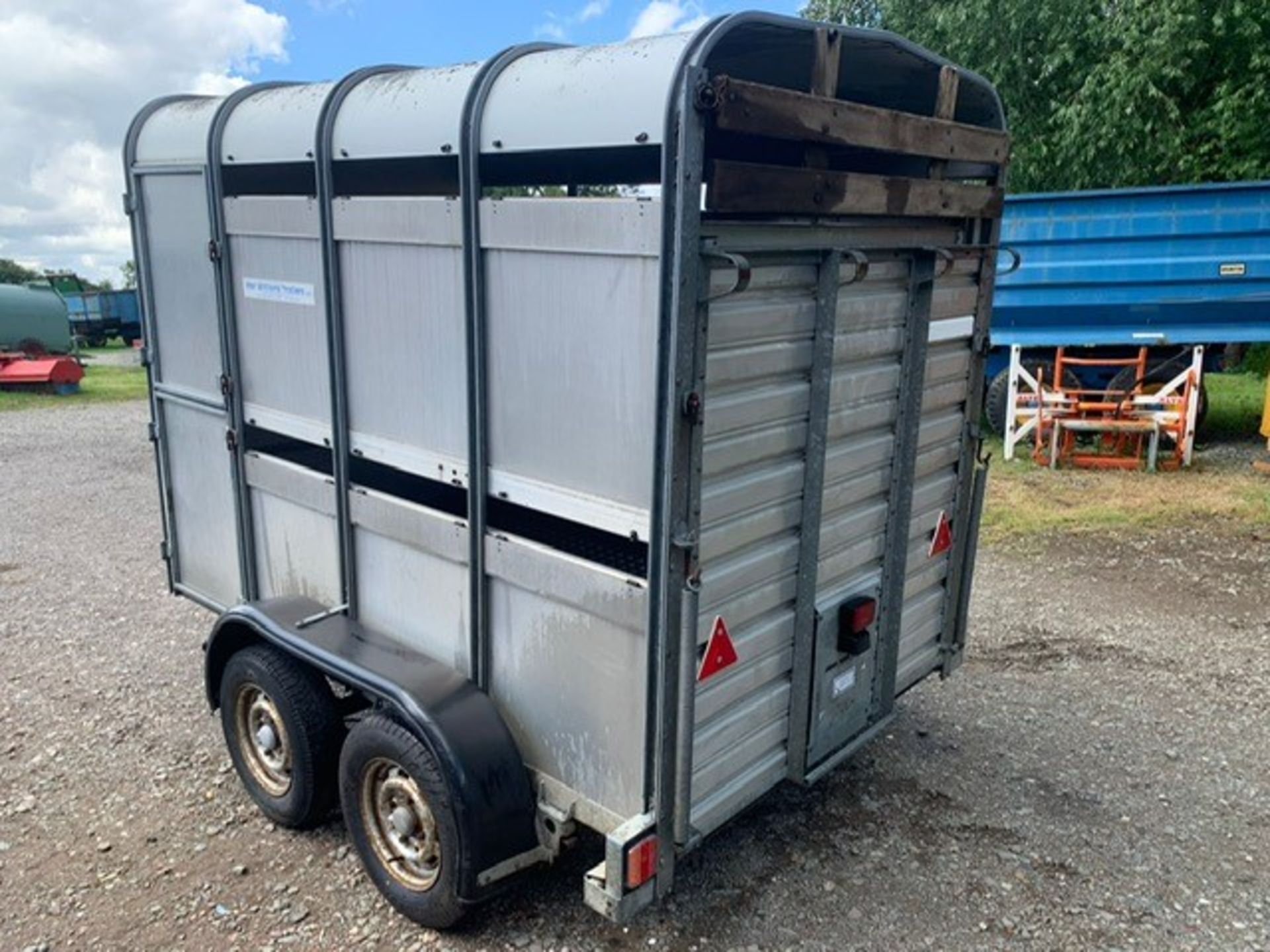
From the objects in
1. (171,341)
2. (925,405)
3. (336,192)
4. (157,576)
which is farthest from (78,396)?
(925,405)

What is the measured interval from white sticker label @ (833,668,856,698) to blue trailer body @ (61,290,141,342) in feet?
93.5

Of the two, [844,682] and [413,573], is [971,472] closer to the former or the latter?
[844,682]

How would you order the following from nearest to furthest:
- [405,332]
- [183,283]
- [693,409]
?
[693,409], [405,332], [183,283]

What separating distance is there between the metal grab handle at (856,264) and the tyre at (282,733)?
8.05 feet

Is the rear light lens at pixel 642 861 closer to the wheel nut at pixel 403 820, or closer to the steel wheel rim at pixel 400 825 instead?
the steel wheel rim at pixel 400 825

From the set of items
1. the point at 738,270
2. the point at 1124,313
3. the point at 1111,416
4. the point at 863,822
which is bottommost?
the point at 863,822

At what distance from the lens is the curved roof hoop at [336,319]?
3.43 meters

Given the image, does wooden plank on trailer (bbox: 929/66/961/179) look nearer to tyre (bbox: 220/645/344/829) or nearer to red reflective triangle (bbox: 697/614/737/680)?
red reflective triangle (bbox: 697/614/737/680)

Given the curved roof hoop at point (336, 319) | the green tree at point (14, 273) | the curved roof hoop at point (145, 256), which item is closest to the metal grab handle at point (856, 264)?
the curved roof hoop at point (336, 319)

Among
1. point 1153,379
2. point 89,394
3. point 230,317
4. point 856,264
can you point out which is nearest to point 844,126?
point 856,264

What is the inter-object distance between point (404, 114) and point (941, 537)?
2.62m

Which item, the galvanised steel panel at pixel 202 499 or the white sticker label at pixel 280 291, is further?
the galvanised steel panel at pixel 202 499

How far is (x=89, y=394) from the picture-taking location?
1716 cm

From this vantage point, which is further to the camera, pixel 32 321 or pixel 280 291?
pixel 32 321
